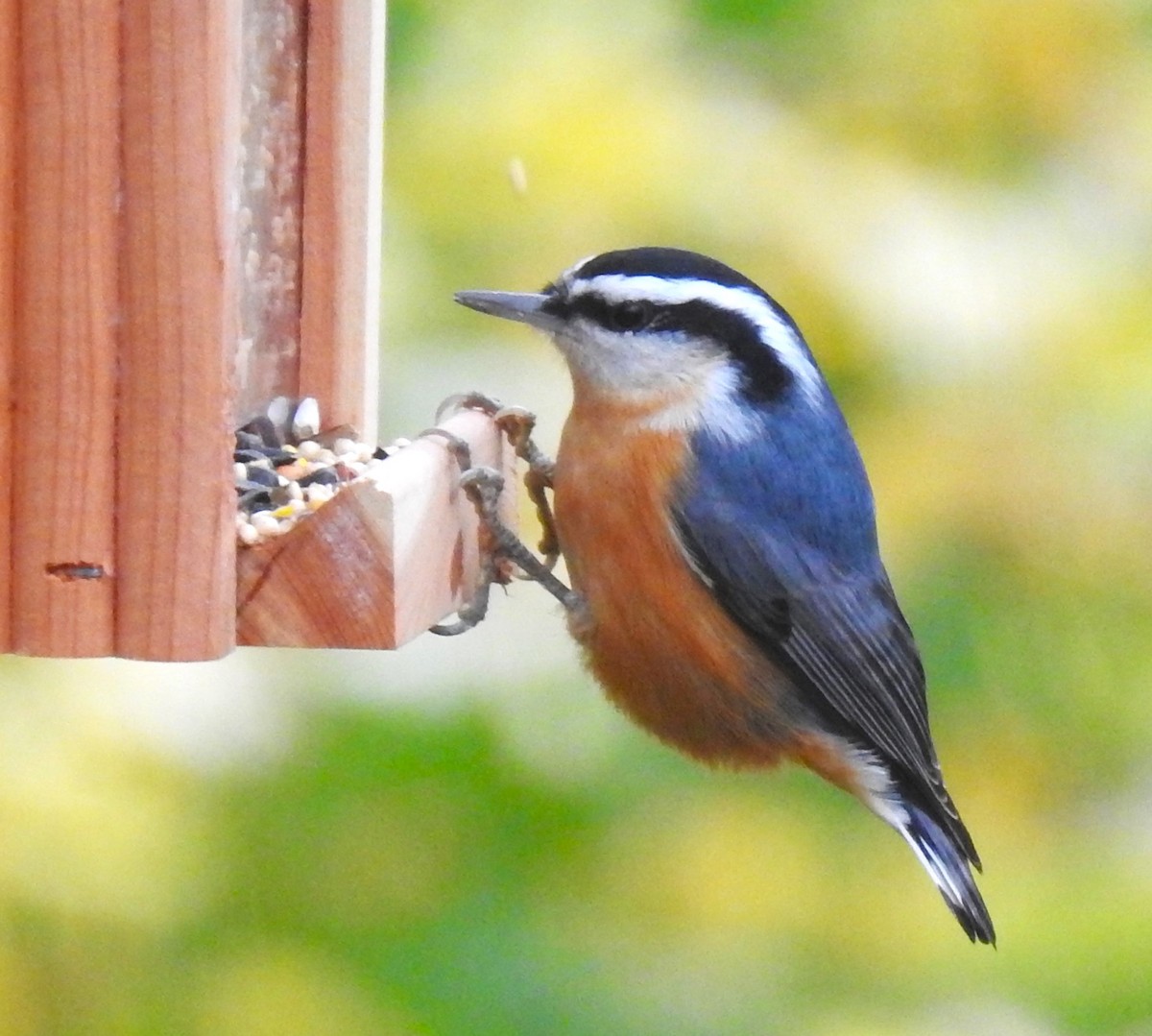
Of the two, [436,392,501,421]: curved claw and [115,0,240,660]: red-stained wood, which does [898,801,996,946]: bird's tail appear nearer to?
[436,392,501,421]: curved claw

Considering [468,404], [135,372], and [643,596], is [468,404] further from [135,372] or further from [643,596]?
[135,372]

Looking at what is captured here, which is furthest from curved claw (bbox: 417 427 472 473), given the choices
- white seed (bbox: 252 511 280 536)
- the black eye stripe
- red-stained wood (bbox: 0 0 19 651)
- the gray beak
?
red-stained wood (bbox: 0 0 19 651)

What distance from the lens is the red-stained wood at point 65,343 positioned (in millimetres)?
2242

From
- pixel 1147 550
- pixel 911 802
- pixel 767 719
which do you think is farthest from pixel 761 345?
pixel 1147 550

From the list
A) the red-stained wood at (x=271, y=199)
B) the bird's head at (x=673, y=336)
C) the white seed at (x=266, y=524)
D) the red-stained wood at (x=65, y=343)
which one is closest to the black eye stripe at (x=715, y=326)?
the bird's head at (x=673, y=336)

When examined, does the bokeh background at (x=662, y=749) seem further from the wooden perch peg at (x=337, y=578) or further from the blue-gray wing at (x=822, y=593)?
the wooden perch peg at (x=337, y=578)

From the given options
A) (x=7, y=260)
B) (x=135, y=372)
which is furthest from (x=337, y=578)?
(x=7, y=260)

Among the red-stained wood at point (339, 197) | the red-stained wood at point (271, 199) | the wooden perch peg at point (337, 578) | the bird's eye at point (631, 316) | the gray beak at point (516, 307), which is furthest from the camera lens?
the bird's eye at point (631, 316)

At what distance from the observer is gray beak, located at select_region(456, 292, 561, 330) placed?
319 centimetres

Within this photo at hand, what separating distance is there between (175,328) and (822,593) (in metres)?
1.54

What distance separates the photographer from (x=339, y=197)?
303cm

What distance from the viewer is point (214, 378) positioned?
231cm

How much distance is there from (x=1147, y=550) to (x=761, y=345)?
121 centimetres

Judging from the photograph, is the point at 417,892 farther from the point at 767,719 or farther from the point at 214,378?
the point at 214,378
